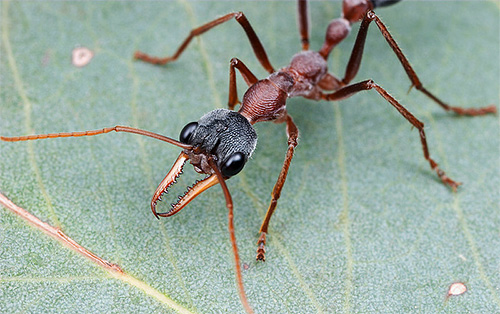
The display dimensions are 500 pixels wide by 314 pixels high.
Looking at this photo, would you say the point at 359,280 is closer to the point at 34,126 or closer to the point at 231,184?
Result: the point at 231,184

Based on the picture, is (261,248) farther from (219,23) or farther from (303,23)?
(303,23)

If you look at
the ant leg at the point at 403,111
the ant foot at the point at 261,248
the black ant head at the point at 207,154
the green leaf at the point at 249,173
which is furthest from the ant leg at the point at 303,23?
the ant foot at the point at 261,248

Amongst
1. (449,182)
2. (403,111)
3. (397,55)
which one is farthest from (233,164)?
(449,182)

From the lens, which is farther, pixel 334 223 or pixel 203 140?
pixel 334 223

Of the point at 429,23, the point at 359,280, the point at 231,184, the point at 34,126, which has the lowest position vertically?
the point at 359,280

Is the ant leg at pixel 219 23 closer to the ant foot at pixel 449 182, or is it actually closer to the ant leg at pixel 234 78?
the ant leg at pixel 234 78

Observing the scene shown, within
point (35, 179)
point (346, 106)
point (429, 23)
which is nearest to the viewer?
point (35, 179)

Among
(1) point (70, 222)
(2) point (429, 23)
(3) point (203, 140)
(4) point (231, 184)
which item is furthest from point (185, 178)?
(2) point (429, 23)

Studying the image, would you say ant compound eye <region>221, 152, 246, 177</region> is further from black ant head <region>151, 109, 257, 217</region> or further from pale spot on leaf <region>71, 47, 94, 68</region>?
pale spot on leaf <region>71, 47, 94, 68</region>
